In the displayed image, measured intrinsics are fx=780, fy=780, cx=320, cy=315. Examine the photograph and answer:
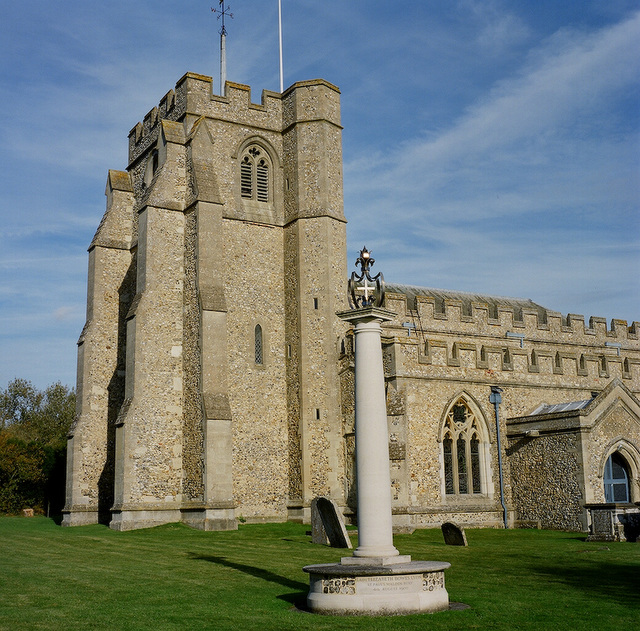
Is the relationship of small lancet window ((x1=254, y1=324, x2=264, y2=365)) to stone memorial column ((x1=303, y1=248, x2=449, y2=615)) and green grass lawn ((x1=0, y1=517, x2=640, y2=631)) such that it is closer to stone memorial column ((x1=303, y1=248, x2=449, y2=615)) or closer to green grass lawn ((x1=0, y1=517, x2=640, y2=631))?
green grass lawn ((x1=0, y1=517, x2=640, y2=631))

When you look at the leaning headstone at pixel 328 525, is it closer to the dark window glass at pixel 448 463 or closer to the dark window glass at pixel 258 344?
the dark window glass at pixel 448 463

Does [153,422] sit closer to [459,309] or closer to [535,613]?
[459,309]

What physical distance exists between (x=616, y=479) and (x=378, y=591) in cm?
1695

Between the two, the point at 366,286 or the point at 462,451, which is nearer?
the point at 366,286

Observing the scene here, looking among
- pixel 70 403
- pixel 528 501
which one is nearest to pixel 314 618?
pixel 528 501

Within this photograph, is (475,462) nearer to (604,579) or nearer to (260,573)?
(604,579)

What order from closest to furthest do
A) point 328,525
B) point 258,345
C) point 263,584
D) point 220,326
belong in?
point 263,584, point 328,525, point 220,326, point 258,345

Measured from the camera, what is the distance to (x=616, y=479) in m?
24.4

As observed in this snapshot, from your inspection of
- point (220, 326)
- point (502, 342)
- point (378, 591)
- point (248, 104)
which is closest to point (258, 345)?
point (220, 326)

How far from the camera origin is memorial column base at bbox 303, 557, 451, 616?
388 inches

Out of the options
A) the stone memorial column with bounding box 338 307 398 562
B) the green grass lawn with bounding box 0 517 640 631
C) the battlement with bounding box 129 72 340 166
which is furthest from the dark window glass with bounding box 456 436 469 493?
the stone memorial column with bounding box 338 307 398 562

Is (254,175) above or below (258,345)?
above

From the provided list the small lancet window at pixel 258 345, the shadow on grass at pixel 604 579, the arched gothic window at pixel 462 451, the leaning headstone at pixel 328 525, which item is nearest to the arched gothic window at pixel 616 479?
the arched gothic window at pixel 462 451

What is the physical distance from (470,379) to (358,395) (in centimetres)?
1491
